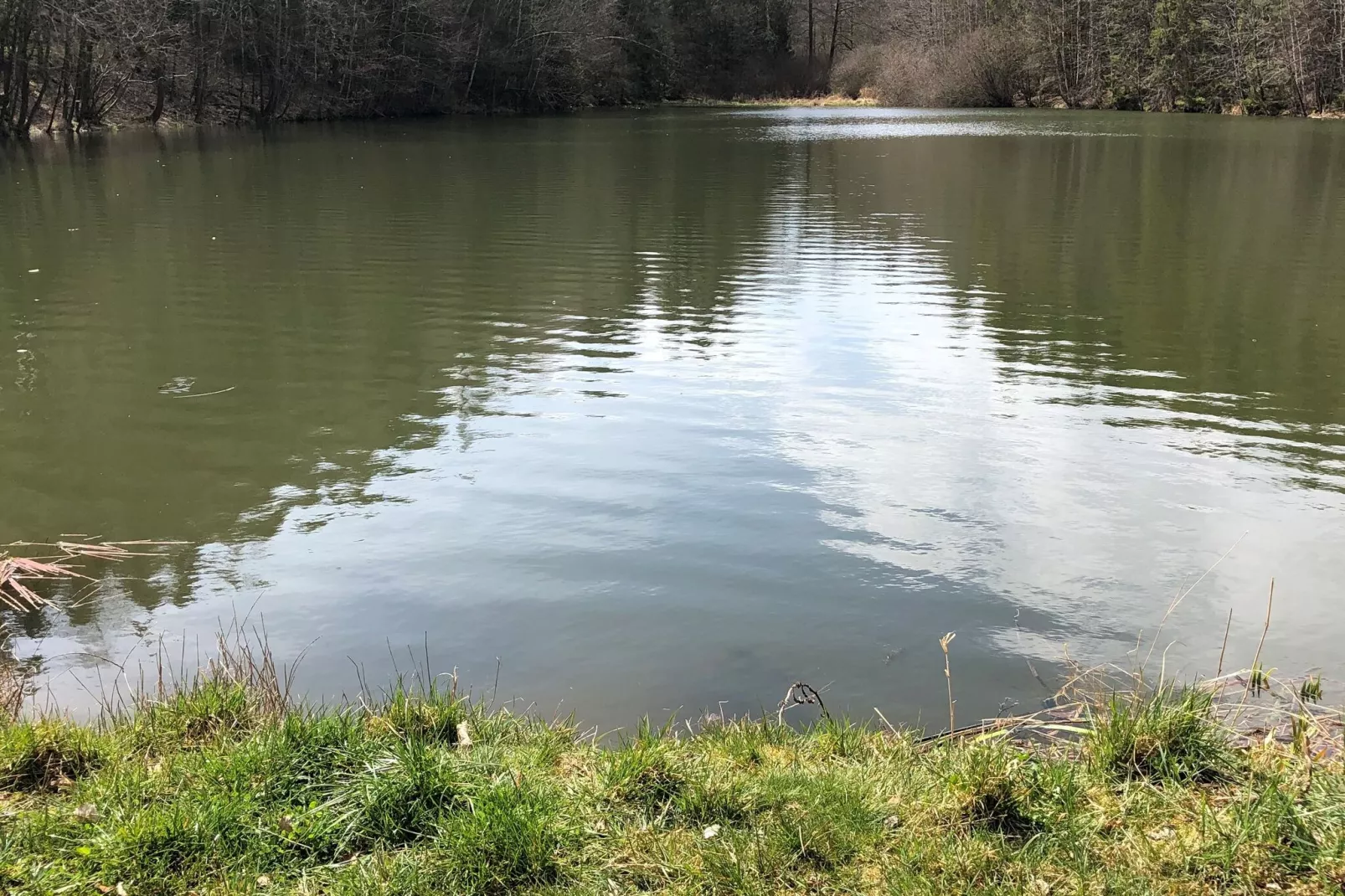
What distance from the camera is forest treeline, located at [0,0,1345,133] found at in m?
34.8

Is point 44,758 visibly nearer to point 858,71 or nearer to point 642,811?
point 642,811

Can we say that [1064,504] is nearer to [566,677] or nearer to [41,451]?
[566,677]

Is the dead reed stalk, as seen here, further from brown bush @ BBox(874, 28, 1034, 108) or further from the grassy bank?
brown bush @ BBox(874, 28, 1034, 108)

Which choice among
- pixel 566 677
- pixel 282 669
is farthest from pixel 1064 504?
pixel 282 669

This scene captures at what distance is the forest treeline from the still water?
21.0m

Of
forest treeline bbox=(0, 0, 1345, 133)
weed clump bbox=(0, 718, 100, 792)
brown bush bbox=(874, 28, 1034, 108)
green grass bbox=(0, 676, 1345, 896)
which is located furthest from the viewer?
brown bush bbox=(874, 28, 1034, 108)

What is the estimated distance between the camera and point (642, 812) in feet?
10.3

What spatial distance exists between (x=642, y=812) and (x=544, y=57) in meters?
53.7

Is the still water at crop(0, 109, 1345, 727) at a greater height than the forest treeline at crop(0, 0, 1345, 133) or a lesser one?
lesser

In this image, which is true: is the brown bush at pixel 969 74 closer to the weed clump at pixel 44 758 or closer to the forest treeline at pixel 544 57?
the forest treeline at pixel 544 57

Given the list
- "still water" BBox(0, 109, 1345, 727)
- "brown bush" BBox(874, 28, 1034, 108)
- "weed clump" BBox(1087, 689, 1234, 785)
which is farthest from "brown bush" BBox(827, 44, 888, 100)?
"weed clump" BBox(1087, 689, 1234, 785)

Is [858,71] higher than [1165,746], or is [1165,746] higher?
[858,71]

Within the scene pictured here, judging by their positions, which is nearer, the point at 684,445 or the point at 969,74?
the point at 684,445

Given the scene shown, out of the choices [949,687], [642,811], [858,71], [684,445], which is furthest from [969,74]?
[642,811]
